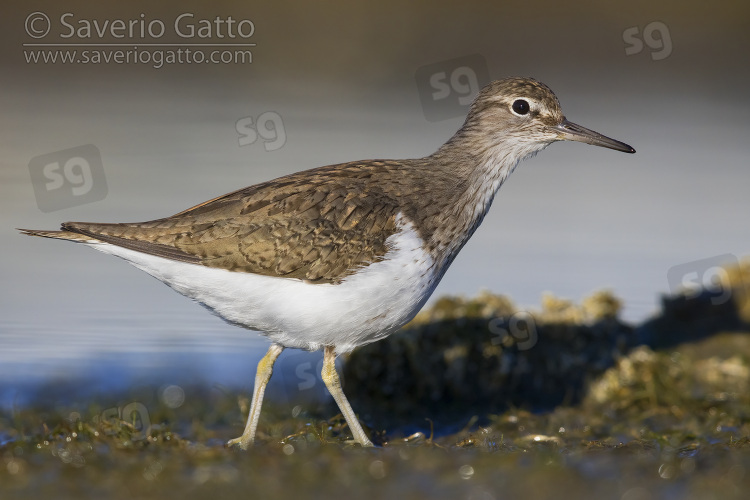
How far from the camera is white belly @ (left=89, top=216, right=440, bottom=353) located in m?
5.98

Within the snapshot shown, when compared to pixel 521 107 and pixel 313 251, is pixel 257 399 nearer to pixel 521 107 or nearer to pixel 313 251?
pixel 313 251

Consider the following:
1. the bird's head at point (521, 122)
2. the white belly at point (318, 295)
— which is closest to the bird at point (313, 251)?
the white belly at point (318, 295)

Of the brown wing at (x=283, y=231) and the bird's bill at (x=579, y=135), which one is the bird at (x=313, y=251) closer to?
the brown wing at (x=283, y=231)

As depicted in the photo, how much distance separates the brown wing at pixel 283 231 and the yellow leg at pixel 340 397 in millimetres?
753

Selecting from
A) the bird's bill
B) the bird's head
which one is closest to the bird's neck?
the bird's head

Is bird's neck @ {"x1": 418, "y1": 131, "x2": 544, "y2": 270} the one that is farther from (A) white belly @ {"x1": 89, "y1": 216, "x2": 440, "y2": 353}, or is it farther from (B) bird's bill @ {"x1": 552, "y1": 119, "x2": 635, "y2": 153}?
(A) white belly @ {"x1": 89, "y1": 216, "x2": 440, "y2": 353}

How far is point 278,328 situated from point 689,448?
280cm

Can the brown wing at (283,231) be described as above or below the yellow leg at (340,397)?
above

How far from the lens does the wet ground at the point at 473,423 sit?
453 centimetres

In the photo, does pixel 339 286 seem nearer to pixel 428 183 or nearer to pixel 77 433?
pixel 428 183

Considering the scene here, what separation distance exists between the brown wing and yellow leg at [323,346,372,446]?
2.47ft

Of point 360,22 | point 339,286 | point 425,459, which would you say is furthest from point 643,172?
point 425,459

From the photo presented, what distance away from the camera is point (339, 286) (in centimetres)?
602

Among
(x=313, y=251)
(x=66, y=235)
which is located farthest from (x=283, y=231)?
(x=66, y=235)
